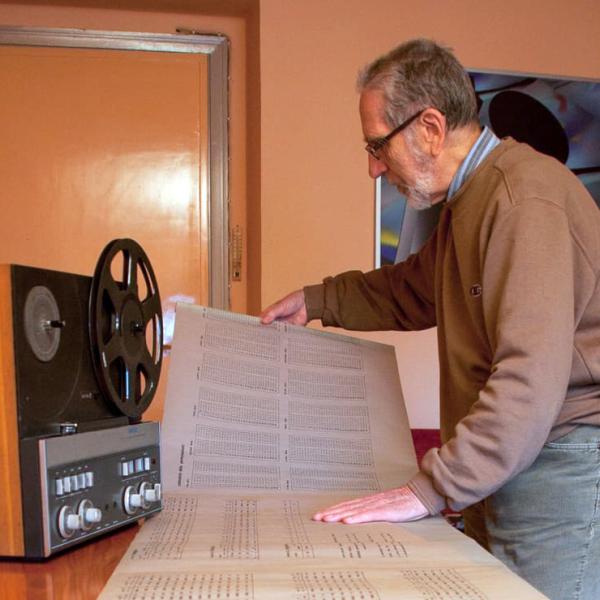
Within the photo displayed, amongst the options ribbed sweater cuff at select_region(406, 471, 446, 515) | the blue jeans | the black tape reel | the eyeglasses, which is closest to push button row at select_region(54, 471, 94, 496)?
the black tape reel

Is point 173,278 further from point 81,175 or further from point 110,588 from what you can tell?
point 110,588

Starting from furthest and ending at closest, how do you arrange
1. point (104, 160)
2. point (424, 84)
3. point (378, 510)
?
point (104, 160), point (424, 84), point (378, 510)

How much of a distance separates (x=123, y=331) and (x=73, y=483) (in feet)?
1.02

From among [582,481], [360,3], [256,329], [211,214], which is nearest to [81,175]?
[211,214]

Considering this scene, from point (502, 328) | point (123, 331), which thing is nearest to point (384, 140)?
point (502, 328)

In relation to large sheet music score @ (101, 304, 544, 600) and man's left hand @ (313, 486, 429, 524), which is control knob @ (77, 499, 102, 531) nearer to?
large sheet music score @ (101, 304, 544, 600)

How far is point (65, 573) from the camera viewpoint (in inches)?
37.9

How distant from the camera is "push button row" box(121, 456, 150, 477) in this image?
1.13m

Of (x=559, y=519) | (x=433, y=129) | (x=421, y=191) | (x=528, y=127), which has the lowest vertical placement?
(x=559, y=519)

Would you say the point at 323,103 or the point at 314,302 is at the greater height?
the point at 323,103

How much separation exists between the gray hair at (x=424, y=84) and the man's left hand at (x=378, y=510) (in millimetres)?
656

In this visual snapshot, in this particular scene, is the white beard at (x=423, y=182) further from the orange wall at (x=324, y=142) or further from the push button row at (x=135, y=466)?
the orange wall at (x=324, y=142)

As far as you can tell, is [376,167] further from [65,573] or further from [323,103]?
[323,103]

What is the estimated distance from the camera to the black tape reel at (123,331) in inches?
46.5
